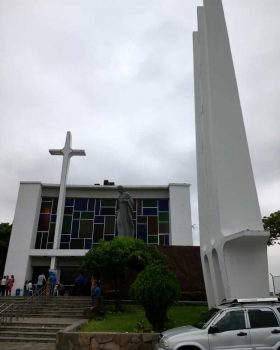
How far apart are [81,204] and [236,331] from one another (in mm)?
25049

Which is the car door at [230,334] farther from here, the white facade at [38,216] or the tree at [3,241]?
the tree at [3,241]

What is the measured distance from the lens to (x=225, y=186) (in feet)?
37.7

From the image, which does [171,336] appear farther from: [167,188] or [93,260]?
[167,188]

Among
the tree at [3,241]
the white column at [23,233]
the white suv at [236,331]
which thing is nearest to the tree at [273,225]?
the white suv at [236,331]

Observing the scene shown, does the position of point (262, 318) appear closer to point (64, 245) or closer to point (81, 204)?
point (64, 245)

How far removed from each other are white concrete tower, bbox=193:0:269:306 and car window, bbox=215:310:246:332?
11.2ft

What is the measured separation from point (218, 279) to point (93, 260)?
585 cm

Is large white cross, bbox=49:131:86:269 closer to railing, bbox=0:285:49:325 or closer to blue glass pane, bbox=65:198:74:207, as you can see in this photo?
blue glass pane, bbox=65:198:74:207

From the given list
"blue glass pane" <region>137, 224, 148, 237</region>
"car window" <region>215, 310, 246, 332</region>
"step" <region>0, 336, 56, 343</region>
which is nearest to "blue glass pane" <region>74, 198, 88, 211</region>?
"blue glass pane" <region>137, 224, 148, 237</region>

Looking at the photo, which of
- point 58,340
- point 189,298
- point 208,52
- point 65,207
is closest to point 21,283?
point 65,207

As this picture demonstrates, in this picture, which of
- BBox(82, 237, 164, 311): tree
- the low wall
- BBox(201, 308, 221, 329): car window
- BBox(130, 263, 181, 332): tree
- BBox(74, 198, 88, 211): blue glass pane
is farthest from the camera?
BBox(74, 198, 88, 211): blue glass pane

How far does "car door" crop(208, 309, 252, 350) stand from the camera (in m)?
6.39

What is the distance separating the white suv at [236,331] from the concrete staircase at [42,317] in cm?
658

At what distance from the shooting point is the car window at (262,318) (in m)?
6.64
